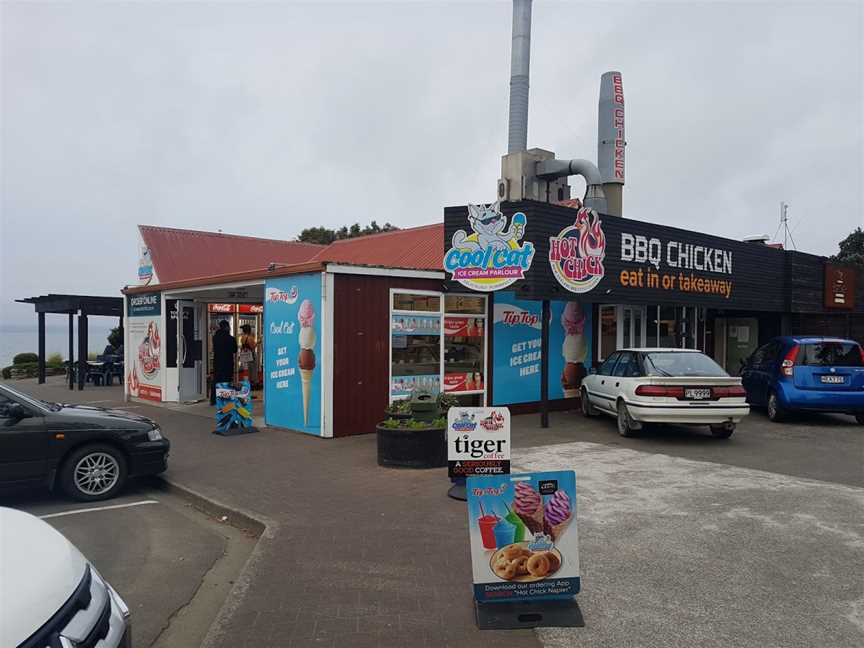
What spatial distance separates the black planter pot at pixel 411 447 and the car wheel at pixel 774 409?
25.8ft

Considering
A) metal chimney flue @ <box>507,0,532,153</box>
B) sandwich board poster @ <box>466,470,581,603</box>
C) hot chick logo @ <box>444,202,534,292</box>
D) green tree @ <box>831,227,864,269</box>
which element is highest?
metal chimney flue @ <box>507,0,532,153</box>

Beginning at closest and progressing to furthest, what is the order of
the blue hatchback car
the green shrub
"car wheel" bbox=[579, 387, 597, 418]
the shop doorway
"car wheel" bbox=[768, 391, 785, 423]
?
the blue hatchback car
"car wheel" bbox=[768, 391, 785, 423]
"car wheel" bbox=[579, 387, 597, 418]
the shop doorway
the green shrub

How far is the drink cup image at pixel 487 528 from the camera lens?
13.7 ft

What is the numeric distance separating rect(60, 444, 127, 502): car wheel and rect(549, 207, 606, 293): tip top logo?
25.9 feet

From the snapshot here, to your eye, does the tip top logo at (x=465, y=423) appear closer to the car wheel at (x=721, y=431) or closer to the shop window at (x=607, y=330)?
the car wheel at (x=721, y=431)

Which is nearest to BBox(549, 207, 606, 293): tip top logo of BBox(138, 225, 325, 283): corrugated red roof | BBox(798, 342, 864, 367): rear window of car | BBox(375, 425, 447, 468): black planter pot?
BBox(798, 342, 864, 367): rear window of car

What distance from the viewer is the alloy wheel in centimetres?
728

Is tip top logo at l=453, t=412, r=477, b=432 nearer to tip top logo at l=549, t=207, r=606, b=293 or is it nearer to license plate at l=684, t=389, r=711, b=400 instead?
license plate at l=684, t=389, r=711, b=400

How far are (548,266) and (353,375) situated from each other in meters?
4.13

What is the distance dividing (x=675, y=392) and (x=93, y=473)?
325 inches

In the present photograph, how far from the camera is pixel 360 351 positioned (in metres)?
11.1

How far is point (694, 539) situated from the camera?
5.62 m

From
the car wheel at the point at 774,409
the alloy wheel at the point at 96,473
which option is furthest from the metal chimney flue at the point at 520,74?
the alloy wheel at the point at 96,473

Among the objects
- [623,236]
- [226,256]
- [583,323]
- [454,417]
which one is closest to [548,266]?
[623,236]
